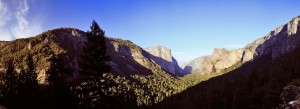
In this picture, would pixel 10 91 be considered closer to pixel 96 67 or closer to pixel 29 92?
pixel 29 92

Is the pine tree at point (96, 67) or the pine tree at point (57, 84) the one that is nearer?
the pine tree at point (96, 67)

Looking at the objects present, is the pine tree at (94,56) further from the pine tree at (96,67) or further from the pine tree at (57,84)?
the pine tree at (57,84)

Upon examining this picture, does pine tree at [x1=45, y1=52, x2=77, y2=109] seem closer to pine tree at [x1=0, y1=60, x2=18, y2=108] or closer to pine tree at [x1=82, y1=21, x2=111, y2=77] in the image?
pine tree at [x1=82, y1=21, x2=111, y2=77]

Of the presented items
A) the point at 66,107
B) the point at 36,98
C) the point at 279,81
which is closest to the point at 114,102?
the point at 66,107

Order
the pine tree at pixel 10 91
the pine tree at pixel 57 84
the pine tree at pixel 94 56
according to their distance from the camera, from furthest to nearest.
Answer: the pine tree at pixel 10 91 → the pine tree at pixel 57 84 → the pine tree at pixel 94 56

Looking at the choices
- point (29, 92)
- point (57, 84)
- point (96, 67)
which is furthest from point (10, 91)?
point (96, 67)

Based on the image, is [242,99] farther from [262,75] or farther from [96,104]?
[96,104]

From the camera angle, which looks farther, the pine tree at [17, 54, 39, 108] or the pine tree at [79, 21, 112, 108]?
the pine tree at [17, 54, 39, 108]

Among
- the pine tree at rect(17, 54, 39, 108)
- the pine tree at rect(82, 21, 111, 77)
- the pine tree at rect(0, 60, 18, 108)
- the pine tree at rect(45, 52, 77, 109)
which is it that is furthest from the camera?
the pine tree at rect(0, 60, 18, 108)

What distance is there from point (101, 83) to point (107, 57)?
10.0ft

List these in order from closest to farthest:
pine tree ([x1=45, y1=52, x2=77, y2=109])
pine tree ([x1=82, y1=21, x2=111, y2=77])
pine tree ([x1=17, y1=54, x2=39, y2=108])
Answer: pine tree ([x1=82, y1=21, x2=111, y2=77]) → pine tree ([x1=45, y1=52, x2=77, y2=109]) → pine tree ([x1=17, y1=54, x2=39, y2=108])

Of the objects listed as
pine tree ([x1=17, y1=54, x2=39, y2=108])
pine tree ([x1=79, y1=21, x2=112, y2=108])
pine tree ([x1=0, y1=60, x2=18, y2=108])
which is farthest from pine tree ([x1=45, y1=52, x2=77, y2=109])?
pine tree ([x1=0, y1=60, x2=18, y2=108])

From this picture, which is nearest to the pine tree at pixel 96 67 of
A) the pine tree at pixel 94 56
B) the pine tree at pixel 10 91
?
the pine tree at pixel 94 56

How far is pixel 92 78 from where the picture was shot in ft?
112
